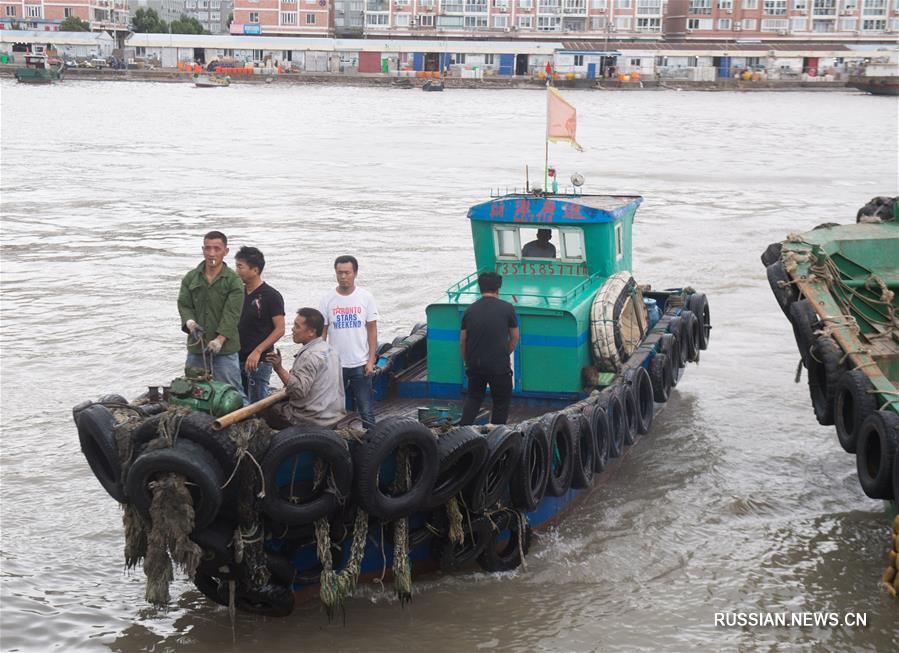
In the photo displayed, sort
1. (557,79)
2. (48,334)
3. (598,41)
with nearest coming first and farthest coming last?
(48,334)
(557,79)
(598,41)

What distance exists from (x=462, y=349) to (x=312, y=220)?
18.2 metres

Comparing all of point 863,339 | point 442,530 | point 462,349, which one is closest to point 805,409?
Result: point 863,339

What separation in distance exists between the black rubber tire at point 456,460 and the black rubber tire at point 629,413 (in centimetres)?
285

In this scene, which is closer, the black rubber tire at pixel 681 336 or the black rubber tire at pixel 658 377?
the black rubber tire at pixel 658 377

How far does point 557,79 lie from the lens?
11394 cm

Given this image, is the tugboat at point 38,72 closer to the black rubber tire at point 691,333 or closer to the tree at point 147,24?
the tree at point 147,24

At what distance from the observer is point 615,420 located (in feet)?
34.1

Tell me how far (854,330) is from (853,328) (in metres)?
0.03

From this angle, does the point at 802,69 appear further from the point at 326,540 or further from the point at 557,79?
the point at 326,540

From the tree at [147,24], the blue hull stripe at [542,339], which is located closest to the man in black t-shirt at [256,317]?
the blue hull stripe at [542,339]

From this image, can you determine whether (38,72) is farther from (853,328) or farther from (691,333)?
(853,328)

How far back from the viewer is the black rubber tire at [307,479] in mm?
7148

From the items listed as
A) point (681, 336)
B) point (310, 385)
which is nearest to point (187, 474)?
point (310, 385)

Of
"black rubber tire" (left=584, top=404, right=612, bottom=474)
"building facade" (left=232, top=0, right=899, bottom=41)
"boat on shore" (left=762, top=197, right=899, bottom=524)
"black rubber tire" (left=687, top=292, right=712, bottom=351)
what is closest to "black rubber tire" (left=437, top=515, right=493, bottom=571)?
"black rubber tire" (left=584, top=404, right=612, bottom=474)
